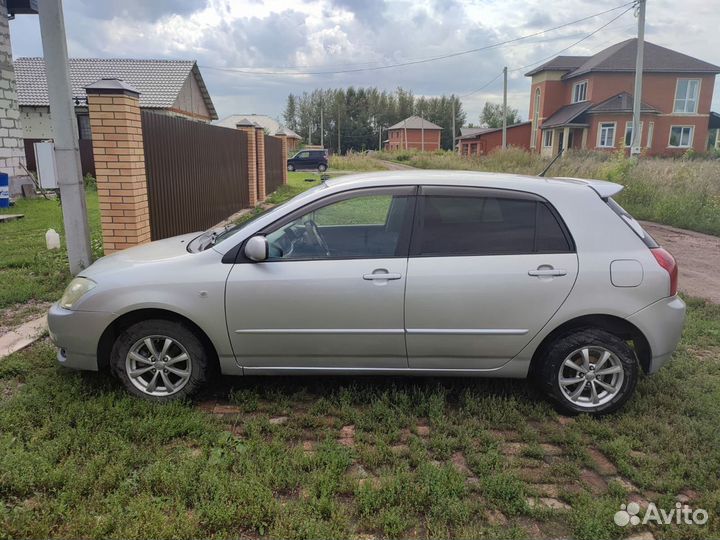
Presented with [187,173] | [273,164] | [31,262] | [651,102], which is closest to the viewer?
[31,262]

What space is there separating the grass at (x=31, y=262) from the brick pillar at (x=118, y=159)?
0.88 meters

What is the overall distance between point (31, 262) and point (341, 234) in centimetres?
560

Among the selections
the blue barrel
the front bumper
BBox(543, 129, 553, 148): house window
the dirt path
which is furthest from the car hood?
BBox(543, 129, 553, 148): house window

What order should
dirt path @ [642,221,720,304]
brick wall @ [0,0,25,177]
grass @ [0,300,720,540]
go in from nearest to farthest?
grass @ [0,300,720,540], dirt path @ [642,221,720,304], brick wall @ [0,0,25,177]

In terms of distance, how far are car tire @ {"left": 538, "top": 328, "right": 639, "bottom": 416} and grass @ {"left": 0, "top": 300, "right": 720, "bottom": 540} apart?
0.14m

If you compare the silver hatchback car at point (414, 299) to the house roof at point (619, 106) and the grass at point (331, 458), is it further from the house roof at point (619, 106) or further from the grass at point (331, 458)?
the house roof at point (619, 106)

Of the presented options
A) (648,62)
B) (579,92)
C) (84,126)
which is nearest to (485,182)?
(84,126)

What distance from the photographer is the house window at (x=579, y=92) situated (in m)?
44.7

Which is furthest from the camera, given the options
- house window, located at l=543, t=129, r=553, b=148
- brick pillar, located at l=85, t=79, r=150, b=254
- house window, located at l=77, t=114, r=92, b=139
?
house window, located at l=543, t=129, r=553, b=148

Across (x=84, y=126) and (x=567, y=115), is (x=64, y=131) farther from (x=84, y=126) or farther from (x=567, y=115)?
(x=567, y=115)

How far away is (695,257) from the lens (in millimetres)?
9391

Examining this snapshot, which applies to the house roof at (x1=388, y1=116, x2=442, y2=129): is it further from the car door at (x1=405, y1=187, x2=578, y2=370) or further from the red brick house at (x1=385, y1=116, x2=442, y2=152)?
the car door at (x1=405, y1=187, x2=578, y2=370)

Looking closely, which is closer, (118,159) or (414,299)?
(414,299)

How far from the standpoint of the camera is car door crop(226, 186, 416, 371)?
355 centimetres
